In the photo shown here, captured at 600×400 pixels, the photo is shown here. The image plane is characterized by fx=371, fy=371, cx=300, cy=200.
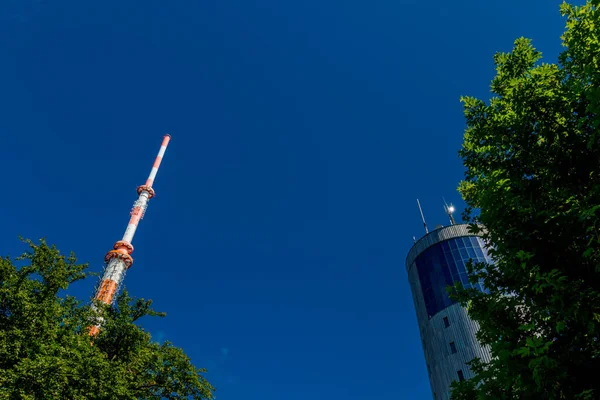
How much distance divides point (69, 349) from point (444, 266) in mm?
37662

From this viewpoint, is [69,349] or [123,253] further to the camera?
[123,253]

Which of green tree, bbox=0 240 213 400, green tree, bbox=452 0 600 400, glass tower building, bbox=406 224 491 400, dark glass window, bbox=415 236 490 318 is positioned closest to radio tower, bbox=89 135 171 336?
green tree, bbox=0 240 213 400

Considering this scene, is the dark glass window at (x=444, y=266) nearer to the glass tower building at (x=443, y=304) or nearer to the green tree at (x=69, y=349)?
the glass tower building at (x=443, y=304)

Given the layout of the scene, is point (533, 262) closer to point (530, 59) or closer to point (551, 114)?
point (551, 114)

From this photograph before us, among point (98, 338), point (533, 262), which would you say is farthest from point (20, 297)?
point (533, 262)

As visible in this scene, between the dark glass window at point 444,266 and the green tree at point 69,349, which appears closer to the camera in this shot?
the green tree at point 69,349

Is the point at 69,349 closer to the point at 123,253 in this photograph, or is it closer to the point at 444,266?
the point at 444,266

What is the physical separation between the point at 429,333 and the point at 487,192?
36744 millimetres

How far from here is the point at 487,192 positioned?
9562mm

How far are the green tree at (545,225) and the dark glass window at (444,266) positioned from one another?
1327 inches

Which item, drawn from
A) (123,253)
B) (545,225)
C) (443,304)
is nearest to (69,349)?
(545,225)

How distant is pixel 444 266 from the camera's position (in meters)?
43.3

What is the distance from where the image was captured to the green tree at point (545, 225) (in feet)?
24.7

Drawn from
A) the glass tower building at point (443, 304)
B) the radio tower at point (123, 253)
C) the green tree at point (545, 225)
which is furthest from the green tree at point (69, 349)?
the radio tower at point (123, 253)
